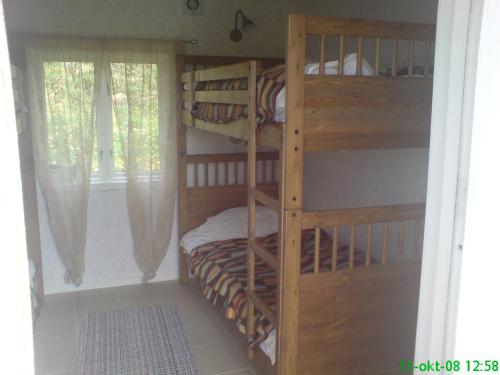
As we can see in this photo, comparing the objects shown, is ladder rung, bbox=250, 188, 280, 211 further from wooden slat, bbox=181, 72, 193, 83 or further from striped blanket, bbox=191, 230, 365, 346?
wooden slat, bbox=181, 72, 193, 83

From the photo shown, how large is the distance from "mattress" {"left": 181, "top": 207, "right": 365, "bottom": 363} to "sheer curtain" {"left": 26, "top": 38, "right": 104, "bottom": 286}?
0.95m

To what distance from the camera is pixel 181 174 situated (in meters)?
4.05

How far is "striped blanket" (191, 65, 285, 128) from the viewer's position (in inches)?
83.4

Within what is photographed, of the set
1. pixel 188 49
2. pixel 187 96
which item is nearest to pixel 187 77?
pixel 187 96

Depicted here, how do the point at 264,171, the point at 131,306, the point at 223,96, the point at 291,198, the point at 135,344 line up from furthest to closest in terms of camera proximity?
the point at 264,171 < the point at 131,306 < the point at 135,344 < the point at 223,96 < the point at 291,198

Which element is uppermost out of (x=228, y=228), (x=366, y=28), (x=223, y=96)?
(x=366, y=28)

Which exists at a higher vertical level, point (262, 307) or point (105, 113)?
point (105, 113)

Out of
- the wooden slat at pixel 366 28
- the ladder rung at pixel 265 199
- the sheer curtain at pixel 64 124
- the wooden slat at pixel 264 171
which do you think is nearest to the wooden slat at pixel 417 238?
the ladder rung at pixel 265 199

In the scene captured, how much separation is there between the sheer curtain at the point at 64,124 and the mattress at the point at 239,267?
0.95 metres

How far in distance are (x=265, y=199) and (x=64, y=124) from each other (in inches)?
84.5

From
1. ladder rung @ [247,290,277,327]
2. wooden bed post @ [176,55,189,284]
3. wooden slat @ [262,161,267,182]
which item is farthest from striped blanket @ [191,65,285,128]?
wooden slat @ [262,161,267,182]

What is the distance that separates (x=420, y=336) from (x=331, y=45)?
3050 millimetres

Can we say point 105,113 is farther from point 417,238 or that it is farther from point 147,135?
point 417,238

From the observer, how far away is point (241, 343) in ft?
9.87
